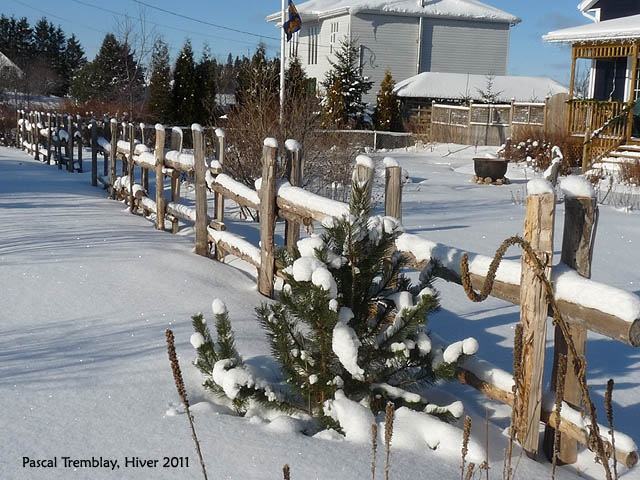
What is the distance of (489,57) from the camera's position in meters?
38.6

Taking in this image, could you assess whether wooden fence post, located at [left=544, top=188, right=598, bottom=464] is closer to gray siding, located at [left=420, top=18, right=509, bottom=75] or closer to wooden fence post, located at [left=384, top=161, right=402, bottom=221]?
wooden fence post, located at [left=384, top=161, right=402, bottom=221]

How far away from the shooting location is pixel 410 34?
1441 inches

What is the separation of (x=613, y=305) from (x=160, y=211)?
6.81 m

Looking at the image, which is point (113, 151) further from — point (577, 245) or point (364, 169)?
point (577, 245)

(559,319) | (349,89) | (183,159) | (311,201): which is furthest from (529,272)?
(349,89)

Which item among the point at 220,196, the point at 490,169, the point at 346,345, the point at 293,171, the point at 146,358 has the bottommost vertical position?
the point at 146,358

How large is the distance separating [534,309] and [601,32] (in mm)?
18495

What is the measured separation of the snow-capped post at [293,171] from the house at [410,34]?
30.2m

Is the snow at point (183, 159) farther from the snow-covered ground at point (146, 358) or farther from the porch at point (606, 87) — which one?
the porch at point (606, 87)

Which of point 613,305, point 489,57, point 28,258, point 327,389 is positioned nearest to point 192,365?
point 327,389

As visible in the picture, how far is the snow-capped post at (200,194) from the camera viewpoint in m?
7.32

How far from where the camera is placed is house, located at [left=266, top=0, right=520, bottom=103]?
35.6 metres

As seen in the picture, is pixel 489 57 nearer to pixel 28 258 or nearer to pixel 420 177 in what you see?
pixel 420 177

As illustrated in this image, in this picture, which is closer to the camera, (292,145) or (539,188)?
(539,188)
